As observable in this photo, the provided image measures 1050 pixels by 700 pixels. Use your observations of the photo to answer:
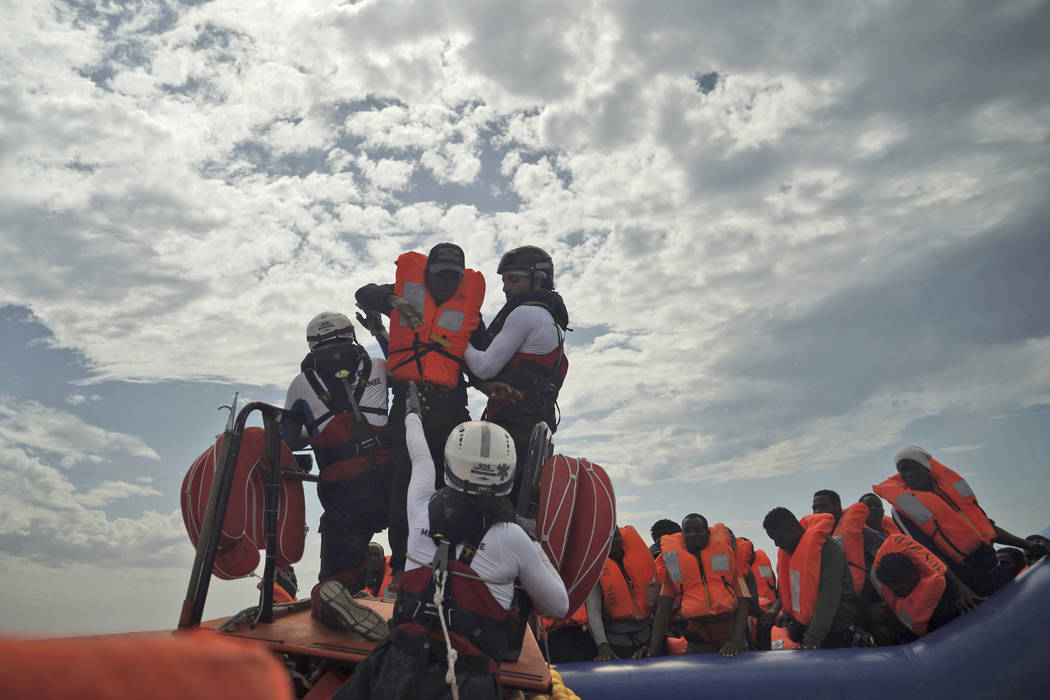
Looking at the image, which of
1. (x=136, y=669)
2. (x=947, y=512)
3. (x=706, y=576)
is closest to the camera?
(x=136, y=669)

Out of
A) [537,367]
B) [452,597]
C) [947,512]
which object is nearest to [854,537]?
[947,512]

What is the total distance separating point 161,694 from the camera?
71cm

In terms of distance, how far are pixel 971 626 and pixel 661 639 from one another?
10.5ft

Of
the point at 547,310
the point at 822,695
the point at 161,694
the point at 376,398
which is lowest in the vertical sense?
the point at 822,695

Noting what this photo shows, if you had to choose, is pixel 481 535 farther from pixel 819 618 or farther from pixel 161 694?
pixel 819 618

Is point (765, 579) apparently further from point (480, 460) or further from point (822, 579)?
point (480, 460)

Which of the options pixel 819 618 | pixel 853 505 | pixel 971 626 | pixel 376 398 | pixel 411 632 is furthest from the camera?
pixel 853 505

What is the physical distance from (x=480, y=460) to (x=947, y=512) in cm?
666

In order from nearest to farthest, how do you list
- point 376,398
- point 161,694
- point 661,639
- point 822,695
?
point 161,694, point 376,398, point 822,695, point 661,639

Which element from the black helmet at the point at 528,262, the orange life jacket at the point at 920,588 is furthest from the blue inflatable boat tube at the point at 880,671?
the black helmet at the point at 528,262

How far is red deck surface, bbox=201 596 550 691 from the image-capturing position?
3.77 meters

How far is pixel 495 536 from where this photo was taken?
3.65 meters

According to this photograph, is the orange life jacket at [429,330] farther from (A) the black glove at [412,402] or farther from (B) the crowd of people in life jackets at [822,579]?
(B) the crowd of people in life jackets at [822,579]

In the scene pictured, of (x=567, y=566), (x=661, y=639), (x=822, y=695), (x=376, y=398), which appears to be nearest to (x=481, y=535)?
(x=567, y=566)
